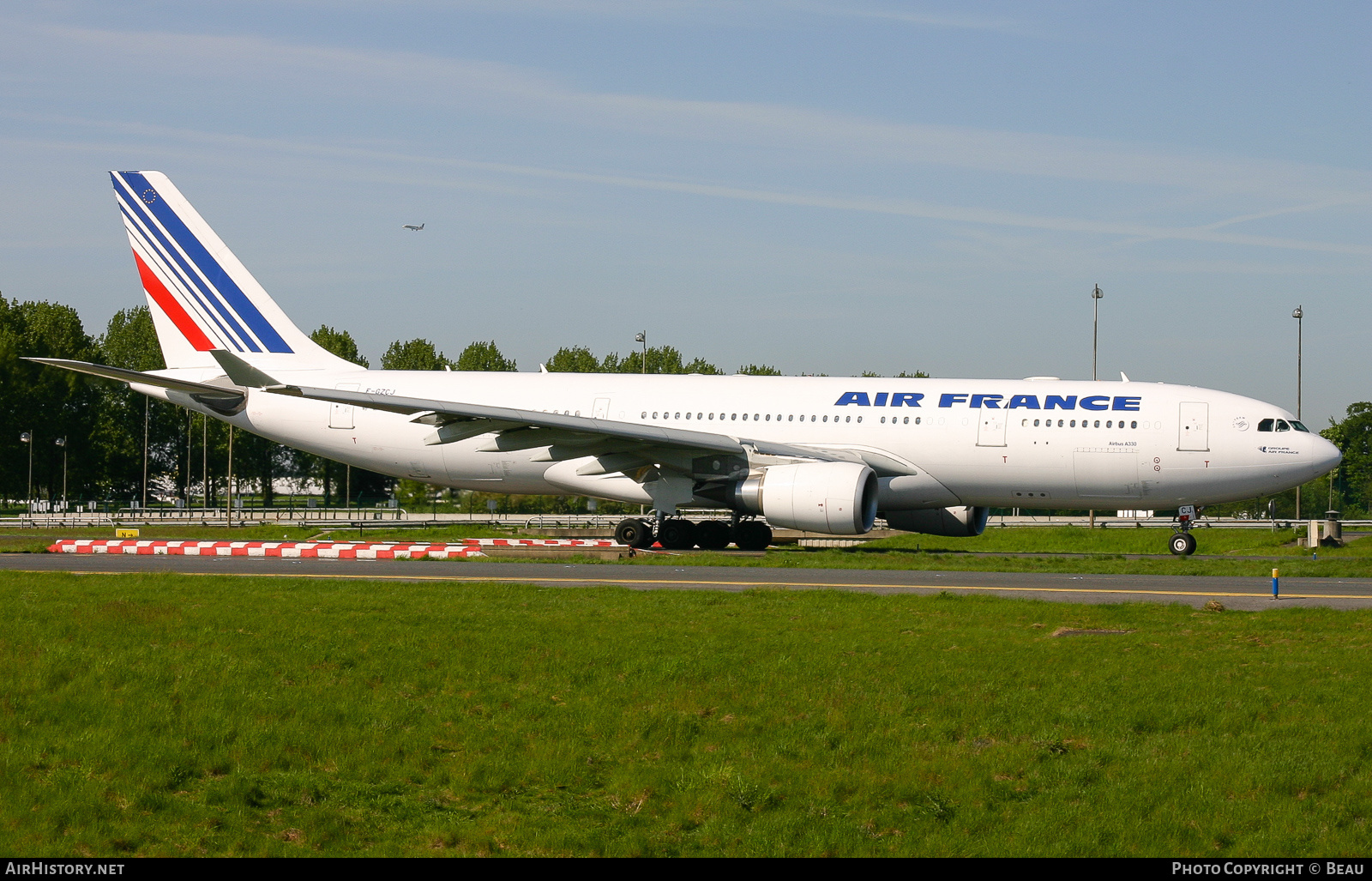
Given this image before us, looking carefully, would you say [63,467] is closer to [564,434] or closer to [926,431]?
[564,434]

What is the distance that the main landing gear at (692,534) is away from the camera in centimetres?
2738

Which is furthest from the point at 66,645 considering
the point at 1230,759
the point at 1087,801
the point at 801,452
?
the point at 801,452

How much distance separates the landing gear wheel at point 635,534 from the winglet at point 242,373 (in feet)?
26.4

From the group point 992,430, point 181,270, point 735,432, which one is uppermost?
point 181,270

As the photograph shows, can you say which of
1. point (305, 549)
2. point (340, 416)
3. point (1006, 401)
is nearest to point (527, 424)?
point (305, 549)

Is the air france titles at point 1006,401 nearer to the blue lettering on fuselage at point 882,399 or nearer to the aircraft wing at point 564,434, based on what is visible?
the blue lettering on fuselage at point 882,399

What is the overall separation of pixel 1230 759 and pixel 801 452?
57.2 feet

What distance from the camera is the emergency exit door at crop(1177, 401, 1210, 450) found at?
25.8 meters

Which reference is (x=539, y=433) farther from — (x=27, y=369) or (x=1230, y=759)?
(x=27, y=369)

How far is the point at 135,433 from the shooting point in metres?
79.1

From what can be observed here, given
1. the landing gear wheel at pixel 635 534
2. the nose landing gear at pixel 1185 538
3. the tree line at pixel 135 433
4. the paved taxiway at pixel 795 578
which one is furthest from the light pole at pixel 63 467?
the nose landing gear at pixel 1185 538

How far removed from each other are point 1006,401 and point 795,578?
345 inches

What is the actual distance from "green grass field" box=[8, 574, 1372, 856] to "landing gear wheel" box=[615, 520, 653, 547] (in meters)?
12.7

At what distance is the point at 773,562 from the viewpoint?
77.5ft
